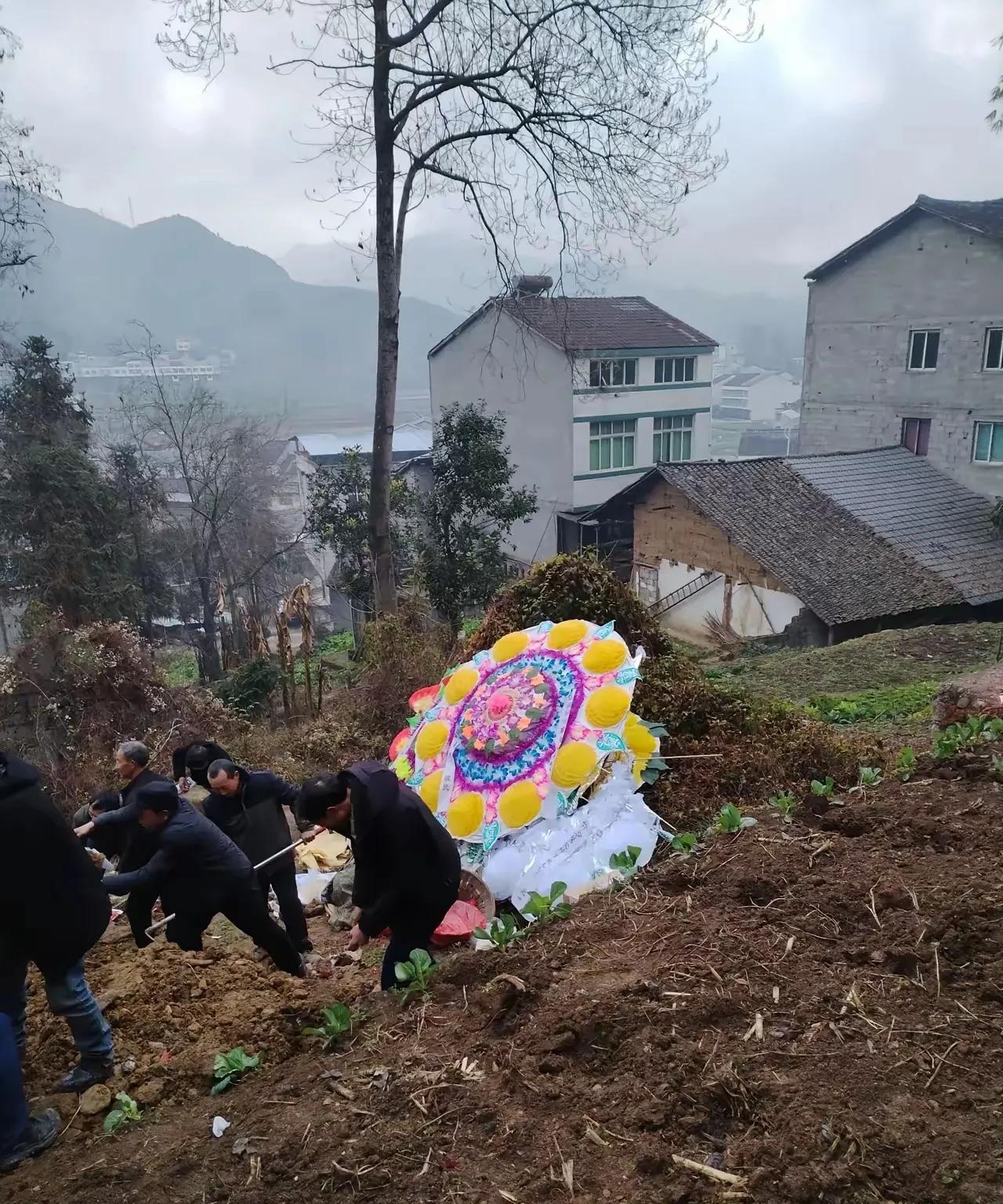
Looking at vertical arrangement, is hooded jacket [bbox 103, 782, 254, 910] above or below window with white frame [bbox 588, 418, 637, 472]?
below

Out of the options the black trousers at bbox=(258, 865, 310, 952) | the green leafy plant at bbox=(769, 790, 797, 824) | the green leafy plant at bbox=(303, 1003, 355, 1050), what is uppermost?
the green leafy plant at bbox=(769, 790, 797, 824)

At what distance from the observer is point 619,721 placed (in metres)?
4.68

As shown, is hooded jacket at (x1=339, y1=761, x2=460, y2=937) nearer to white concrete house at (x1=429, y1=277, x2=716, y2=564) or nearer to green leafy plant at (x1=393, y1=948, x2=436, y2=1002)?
green leafy plant at (x1=393, y1=948, x2=436, y2=1002)

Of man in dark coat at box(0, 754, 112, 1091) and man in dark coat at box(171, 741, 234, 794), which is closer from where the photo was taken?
man in dark coat at box(0, 754, 112, 1091)

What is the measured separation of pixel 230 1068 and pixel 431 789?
2051 millimetres

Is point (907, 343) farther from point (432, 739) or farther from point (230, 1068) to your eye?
point (230, 1068)

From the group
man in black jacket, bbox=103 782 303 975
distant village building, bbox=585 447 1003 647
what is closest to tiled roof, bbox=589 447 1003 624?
distant village building, bbox=585 447 1003 647

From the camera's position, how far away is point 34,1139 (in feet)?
9.75

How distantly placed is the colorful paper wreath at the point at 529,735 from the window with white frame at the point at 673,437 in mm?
29067

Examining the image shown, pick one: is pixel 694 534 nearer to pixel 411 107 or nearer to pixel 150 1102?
pixel 411 107

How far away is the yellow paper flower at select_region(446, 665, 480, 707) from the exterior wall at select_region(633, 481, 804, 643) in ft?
49.8

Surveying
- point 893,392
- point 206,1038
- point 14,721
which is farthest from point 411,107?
point 893,392

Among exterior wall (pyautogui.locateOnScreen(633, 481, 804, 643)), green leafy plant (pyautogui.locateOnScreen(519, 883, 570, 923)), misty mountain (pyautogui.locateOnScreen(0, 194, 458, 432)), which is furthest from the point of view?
misty mountain (pyautogui.locateOnScreen(0, 194, 458, 432))

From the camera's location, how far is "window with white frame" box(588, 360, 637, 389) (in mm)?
30000
